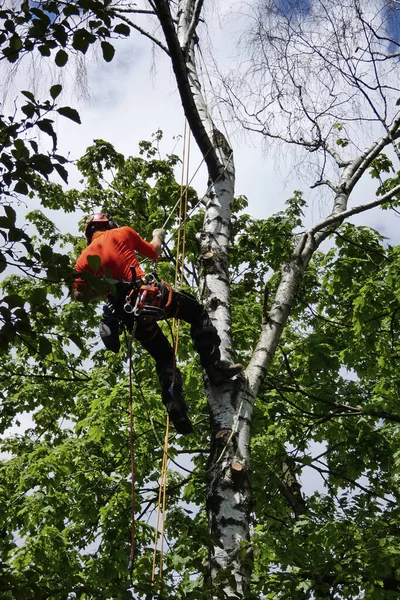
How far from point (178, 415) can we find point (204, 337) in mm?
637

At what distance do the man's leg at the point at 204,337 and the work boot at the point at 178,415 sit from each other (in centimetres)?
50

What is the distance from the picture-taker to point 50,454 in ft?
24.1

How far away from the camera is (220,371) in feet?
12.9

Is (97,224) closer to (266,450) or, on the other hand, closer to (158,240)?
(158,240)

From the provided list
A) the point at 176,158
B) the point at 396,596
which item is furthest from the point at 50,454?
the point at 176,158

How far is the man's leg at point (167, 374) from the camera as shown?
4.50 m

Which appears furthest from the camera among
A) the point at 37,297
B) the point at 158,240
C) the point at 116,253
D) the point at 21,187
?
the point at 158,240

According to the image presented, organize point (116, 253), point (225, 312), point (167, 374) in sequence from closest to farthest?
point (225, 312) < point (116, 253) < point (167, 374)

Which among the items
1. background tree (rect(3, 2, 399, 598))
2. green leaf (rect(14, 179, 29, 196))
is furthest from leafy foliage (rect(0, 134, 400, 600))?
green leaf (rect(14, 179, 29, 196))

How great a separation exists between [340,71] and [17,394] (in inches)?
215

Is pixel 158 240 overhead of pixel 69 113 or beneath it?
overhead

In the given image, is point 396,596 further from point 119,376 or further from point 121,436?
point 119,376

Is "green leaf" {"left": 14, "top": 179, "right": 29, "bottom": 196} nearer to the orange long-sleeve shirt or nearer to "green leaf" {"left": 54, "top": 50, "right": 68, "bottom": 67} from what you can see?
"green leaf" {"left": 54, "top": 50, "right": 68, "bottom": 67}

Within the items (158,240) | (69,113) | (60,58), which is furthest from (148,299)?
(69,113)
